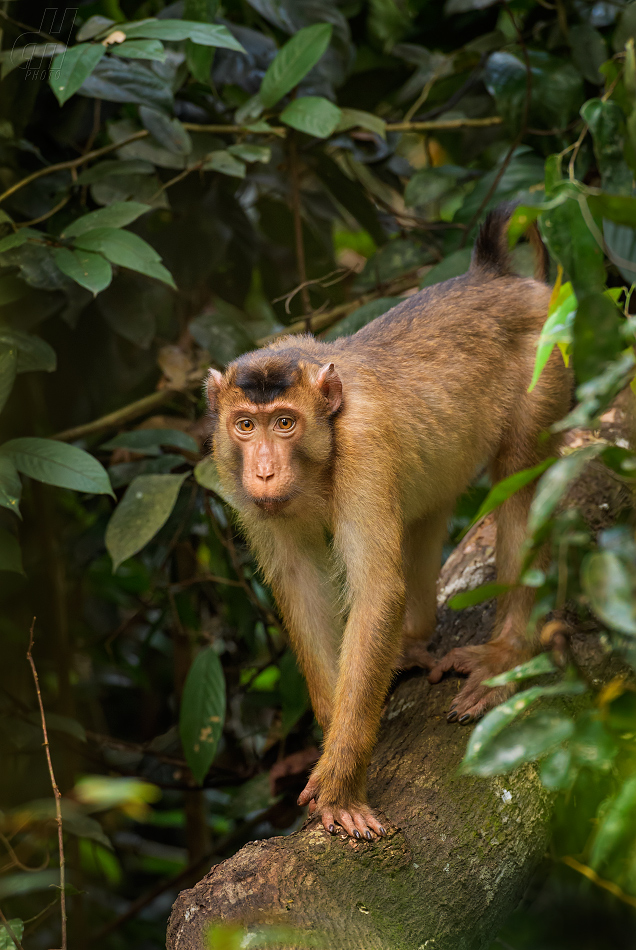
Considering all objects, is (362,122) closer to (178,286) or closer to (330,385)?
(178,286)

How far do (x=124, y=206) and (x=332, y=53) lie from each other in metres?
2.41

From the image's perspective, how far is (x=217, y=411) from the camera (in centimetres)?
411

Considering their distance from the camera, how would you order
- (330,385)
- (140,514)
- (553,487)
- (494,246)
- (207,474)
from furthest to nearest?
(207,474)
(140,514)
(494,246)
(330,385)
(553,487)

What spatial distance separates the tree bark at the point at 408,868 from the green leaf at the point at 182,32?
148 inches

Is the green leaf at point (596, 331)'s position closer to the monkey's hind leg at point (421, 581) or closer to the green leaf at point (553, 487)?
the green leaf at point (553, 487)

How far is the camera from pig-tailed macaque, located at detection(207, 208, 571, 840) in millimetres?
3652

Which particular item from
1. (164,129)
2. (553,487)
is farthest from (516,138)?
(553,487)

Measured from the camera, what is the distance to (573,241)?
2145mm

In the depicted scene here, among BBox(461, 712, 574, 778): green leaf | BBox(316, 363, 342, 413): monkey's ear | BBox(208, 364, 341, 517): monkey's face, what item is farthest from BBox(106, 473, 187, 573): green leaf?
BBox(461, 712, 574, 778): green leaf

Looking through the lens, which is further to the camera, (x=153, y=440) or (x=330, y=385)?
(x=153, y=440)

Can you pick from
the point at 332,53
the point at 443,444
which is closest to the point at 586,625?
the point at 443,444

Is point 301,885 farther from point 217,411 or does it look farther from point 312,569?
point 217,411

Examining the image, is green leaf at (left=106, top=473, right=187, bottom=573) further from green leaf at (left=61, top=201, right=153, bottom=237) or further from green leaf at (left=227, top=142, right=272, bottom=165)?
green leaf at (left=227, top=142, right=272, bottom=165)

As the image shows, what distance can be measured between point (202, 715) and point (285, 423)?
2.22 m
